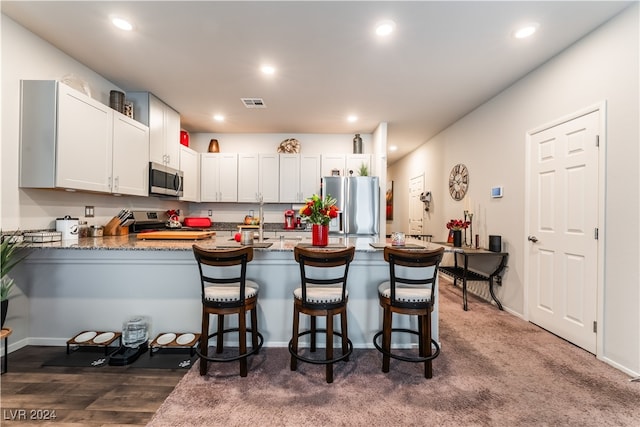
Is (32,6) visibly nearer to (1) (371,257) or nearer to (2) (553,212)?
(1) (371,257)

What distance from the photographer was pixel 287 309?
256 centimetres

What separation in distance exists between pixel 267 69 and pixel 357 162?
244 centimetres

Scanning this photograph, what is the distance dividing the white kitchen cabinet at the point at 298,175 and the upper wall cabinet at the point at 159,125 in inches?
65.5

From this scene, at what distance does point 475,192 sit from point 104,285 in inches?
179

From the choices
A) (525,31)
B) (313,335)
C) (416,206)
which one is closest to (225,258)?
(313,335)

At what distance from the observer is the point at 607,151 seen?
2285mm

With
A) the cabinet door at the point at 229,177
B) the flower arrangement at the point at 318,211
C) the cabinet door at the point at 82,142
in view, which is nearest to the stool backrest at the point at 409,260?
the flower arrangement at the point at 318,211

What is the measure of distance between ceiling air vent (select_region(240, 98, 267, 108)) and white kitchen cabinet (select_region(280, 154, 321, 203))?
1.16 meters

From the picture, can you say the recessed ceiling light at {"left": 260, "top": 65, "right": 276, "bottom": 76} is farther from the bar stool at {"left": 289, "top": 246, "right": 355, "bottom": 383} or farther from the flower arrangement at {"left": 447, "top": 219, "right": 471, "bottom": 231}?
the flower arrangement at {"left": 447, "top": 219, "right": 471, "bottom": 231}

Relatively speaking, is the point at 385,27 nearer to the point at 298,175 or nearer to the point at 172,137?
the point at 298,175

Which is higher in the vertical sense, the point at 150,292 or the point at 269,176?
the point at 269,176

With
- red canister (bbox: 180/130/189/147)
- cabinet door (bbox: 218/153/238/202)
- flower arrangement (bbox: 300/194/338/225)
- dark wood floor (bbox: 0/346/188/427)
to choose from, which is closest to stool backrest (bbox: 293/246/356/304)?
flower arrangement (bbox: 300/194/338/225)

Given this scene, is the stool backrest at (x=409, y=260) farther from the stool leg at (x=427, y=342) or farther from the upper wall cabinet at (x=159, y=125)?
the upper wall cabinet at (x=159, y=125)

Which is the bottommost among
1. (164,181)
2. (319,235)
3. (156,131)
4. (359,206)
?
(319,235)
